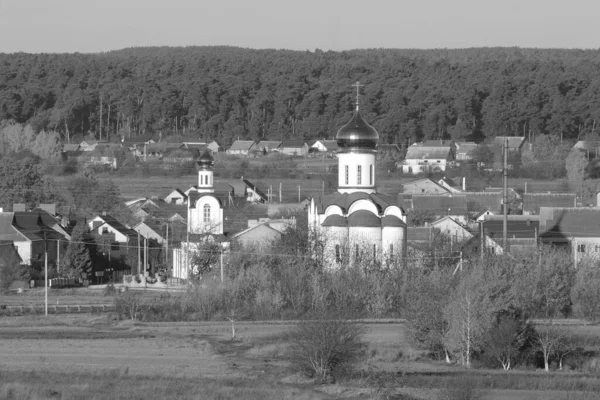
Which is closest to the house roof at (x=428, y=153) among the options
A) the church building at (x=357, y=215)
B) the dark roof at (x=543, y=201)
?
the dark roof at (x=543, y=201)

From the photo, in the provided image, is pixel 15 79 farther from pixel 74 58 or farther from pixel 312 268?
pixel 312 268

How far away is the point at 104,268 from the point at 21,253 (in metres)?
2.86

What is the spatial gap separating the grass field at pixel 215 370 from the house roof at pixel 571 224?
14.4m

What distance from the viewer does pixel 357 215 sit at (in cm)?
4247

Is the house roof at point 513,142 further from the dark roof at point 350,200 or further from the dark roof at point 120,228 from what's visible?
the dark roof at point 350,200

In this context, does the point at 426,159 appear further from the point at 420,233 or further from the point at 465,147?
the point at 420,233

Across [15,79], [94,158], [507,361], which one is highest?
[15,79]

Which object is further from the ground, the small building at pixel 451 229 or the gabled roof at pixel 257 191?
the gabled roof at pixel 257 191

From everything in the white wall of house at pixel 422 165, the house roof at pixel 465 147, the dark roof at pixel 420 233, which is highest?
the house roof at pixel 465 147

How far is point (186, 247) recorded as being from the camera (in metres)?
45.1

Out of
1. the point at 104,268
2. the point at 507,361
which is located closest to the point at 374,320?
the point at 507,361

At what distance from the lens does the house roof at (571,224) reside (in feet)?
156

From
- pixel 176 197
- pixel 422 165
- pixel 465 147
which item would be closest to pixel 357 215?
pixel 176 197

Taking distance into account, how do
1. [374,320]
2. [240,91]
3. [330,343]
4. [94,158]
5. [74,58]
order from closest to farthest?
1. [330,343]
2. [374,320]
3. [94,158]
4. [240,91]
5. [74,58]
